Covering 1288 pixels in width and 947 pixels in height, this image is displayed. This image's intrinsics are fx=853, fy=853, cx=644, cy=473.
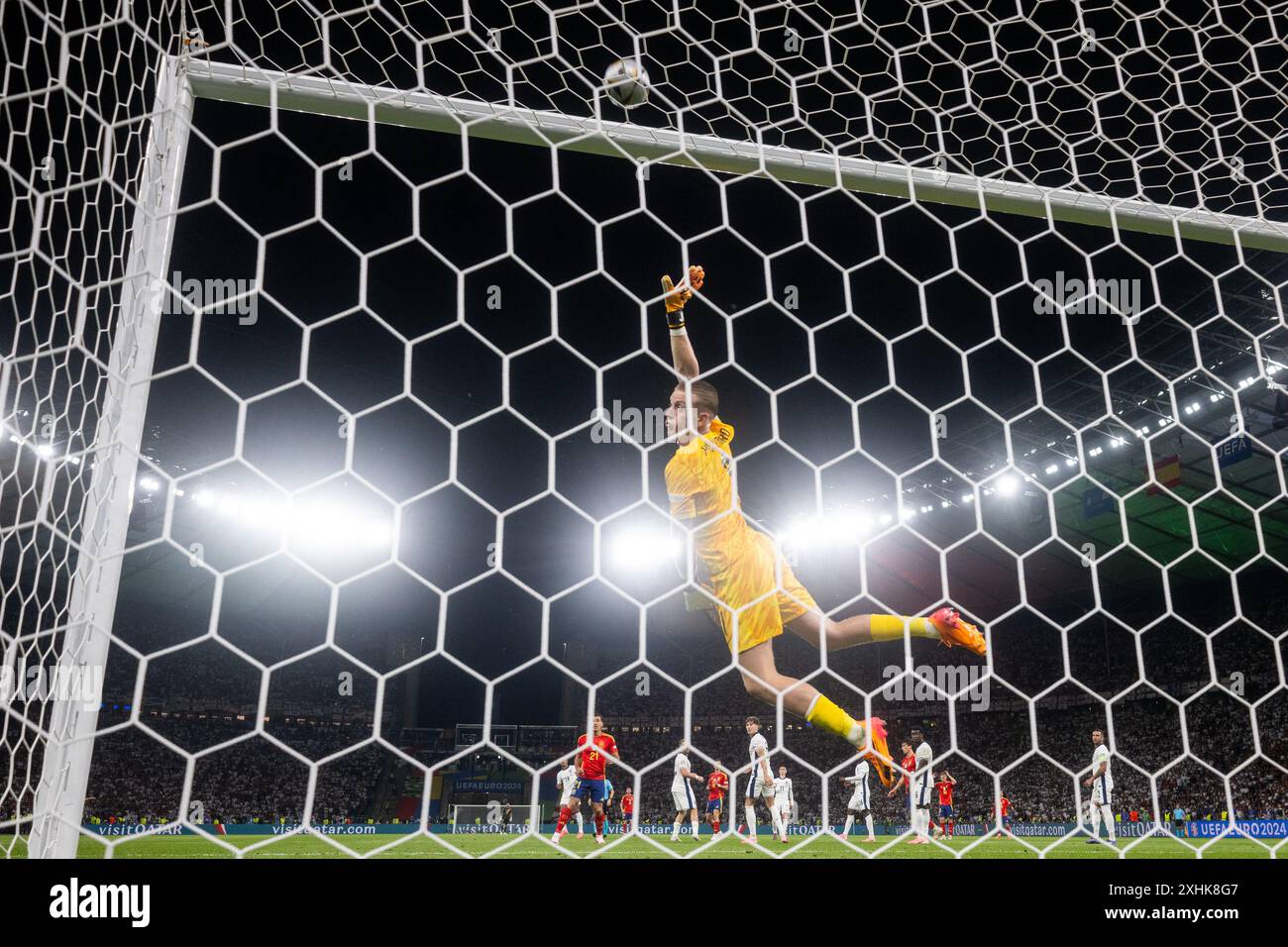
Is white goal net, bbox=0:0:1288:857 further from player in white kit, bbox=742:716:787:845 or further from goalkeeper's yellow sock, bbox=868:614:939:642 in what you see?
player in white kit, bbox=742:716:787:845

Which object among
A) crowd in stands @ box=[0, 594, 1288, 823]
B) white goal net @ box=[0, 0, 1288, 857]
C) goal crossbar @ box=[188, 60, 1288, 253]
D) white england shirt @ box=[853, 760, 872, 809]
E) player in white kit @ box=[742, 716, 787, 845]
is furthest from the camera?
crowd in stands @ box=[0, 594, 1288, 823]

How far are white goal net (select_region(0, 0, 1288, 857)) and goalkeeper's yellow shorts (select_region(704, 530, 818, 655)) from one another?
36 mm

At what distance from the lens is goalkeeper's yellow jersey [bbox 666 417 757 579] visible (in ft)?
6.83

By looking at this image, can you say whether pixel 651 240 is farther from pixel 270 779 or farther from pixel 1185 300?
pixel 270 779

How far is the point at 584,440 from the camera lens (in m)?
11.9

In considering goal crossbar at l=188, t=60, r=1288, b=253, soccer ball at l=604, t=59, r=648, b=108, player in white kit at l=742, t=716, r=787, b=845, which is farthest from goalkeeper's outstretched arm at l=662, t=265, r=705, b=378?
player in white kit at l=742, t=716, r=787, b=845

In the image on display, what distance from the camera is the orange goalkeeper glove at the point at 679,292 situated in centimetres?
178
